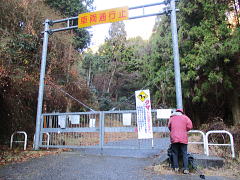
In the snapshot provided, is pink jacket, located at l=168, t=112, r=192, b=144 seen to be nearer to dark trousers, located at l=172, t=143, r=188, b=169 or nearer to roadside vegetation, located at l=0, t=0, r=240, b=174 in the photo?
dark trousers, located at l=172, t=143, r=188, b=169

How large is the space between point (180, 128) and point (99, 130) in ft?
10.9

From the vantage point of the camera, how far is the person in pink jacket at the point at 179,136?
477 cm

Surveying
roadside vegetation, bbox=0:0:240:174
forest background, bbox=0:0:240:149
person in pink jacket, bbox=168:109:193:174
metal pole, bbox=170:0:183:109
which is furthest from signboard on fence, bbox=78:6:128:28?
person in pink jacket, bbox=168:109:193:174

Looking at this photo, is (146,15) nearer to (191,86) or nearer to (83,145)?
(83,145)

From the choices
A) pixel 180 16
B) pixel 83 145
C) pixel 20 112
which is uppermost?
pixel 180 16

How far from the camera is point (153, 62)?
634 inches

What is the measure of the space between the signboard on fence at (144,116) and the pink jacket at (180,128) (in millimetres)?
1451

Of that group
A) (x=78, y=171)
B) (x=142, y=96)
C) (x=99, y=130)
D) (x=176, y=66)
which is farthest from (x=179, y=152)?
(x=99, y=130)

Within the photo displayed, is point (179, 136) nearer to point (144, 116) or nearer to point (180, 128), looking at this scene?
point (180, 128)

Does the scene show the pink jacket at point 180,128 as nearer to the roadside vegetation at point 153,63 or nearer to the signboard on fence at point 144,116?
the signboard on fence at point 144,116

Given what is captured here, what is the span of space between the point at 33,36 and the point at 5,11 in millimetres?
1556

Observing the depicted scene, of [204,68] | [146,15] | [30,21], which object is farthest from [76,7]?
[204,68]

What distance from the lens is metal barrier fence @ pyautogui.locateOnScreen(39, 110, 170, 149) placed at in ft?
21.8

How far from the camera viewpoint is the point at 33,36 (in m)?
9.99
